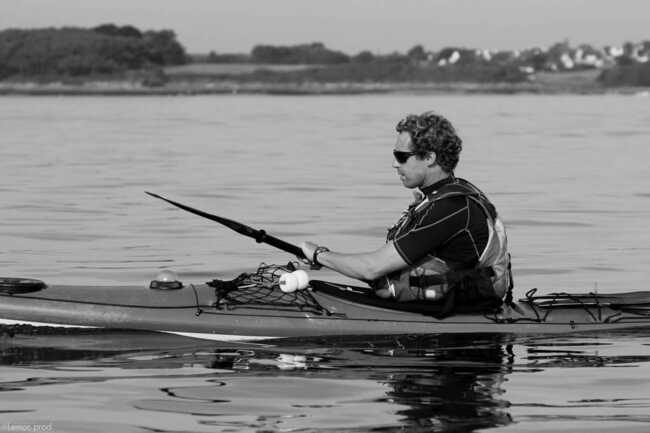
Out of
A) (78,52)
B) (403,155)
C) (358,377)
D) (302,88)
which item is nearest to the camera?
(358,377)

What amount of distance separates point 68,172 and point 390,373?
1677 cm

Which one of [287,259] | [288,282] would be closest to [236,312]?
[288,282]

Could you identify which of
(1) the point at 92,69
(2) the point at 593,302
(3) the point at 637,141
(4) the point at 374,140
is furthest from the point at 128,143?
(1) the point at 92,69

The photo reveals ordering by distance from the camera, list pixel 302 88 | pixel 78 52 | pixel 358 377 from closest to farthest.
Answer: pixel 358 377, pixel 302 88, pixel 78 52

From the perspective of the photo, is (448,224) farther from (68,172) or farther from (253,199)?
(68,172)

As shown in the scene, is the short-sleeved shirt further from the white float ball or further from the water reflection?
the white float ball

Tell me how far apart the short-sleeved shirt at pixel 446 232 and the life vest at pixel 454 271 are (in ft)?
0.07

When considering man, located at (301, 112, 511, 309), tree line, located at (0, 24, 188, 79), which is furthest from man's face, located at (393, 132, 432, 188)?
tree line, located at (0, 24, 188, 79)

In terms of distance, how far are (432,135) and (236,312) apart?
155 cm

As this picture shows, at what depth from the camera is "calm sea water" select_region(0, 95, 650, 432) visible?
20.9 ft

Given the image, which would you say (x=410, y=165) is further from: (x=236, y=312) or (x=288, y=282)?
(x=236, y=312)

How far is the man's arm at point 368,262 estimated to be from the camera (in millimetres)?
7281

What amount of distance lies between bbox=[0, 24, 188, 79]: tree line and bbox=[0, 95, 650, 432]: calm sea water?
10909cm

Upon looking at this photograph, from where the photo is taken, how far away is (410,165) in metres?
7.27
